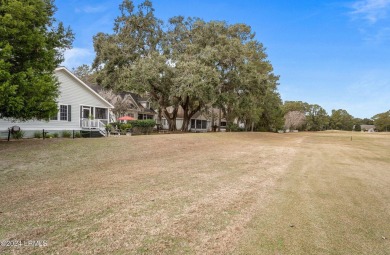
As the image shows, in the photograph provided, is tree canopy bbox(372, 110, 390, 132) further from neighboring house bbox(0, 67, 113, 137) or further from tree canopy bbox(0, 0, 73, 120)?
tree canopy bbox(0, 0, 73, 120)

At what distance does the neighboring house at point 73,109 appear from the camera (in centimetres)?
1942

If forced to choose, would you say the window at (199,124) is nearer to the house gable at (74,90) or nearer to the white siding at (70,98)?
the house gable at (74,90)

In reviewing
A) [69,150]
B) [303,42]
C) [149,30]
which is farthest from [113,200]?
[149,30]

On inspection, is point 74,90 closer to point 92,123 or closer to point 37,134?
point 92,123

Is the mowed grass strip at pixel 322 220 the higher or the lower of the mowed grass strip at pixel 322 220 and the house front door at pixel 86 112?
the lower

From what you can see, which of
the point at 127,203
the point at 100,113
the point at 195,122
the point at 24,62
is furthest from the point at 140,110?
the point at 127,203

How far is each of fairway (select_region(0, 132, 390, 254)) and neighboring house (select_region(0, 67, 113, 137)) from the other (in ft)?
33.5

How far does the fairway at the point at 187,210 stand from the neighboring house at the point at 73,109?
10.2 metres

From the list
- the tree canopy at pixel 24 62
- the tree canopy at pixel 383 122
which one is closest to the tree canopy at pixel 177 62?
the tree canopy at pixel 24 62

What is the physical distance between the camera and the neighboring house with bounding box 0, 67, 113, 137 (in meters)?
19.4

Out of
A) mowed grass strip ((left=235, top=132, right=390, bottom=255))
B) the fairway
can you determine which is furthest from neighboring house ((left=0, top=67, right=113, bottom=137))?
mowed grass strip ((left=235, top=132, right=390, bottom=255))

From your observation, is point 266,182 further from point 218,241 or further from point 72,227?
point 72,227

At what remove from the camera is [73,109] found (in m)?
21.4

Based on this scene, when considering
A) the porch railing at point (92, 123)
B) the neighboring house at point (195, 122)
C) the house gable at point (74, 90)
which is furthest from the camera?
the neighboring house at point (195, 122)
